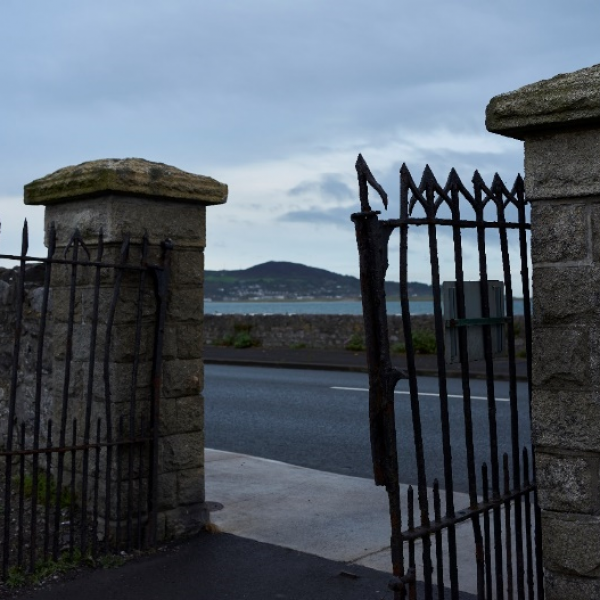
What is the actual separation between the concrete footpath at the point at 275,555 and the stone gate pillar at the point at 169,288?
0.37 m

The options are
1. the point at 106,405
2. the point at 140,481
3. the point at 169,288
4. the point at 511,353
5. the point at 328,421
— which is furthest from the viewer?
the point at 328,421

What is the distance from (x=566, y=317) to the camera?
3.21 meters

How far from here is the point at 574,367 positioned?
3195 millimetres

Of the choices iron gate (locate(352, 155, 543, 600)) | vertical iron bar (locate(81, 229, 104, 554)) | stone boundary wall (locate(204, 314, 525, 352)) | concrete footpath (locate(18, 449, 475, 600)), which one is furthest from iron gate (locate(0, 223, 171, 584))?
stone boundary wall (locate(204, 314, 525, 352))

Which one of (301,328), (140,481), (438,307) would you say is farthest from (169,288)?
(301,328)

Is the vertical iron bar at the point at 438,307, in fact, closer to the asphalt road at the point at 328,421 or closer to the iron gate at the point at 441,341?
the iron gate at the point at 441,341

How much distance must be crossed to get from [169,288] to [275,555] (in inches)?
71.1

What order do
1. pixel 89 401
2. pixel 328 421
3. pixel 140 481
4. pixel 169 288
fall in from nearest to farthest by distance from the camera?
pixel 89 401 → pixel 140 481 → pixel 169 288 → pixel 328 421

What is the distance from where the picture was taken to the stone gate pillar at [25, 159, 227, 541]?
5.34 metres

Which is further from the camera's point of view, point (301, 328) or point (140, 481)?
point (301, 328)

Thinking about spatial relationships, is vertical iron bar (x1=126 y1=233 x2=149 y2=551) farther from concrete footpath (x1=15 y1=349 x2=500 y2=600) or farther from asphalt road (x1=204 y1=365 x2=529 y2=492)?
asphalt road (x1=204 y1=365 x2=529 y2=492)

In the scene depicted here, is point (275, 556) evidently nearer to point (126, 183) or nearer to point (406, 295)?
point (126, 183)

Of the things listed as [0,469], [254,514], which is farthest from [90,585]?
[0,469]

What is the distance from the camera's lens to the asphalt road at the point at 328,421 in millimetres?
8820
